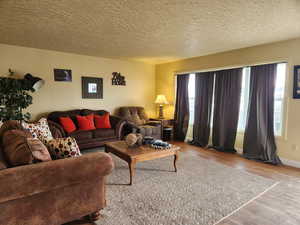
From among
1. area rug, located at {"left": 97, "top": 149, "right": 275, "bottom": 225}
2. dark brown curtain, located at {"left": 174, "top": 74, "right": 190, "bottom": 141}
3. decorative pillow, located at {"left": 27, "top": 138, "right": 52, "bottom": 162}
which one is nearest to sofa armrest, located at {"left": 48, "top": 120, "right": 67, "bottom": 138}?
area rug, located at {"left": 97, "top": 149, "right": 275, "bottom": 225}

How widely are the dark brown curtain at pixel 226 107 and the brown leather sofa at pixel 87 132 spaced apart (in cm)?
233

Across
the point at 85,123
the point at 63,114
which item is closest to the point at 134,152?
the point at 85,123

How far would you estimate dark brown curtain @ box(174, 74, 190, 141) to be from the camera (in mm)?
5414

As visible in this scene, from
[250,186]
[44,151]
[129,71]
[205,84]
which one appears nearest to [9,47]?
[129,71]

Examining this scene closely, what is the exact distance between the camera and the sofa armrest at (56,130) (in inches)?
147

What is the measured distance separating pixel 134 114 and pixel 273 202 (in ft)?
12.8

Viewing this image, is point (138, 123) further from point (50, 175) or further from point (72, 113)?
point (50, 175)

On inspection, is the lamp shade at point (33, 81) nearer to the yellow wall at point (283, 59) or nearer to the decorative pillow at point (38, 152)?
the decorative pillow at point (38, 152)

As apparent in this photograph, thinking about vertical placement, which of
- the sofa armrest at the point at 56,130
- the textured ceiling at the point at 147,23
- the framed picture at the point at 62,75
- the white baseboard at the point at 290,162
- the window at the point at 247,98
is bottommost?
the white baseboard at the point at 290,162

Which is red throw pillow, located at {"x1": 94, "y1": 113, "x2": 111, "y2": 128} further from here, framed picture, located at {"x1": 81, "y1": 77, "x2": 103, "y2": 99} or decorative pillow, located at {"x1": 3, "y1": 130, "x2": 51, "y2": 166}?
decorative pillow, located at {"x1": 3, "y1": 130, "x2": 51, "y2": 166}

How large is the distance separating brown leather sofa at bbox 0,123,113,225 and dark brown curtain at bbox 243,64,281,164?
10.9ft

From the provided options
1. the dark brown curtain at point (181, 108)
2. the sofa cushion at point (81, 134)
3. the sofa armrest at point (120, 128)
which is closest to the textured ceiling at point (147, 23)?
the dark brown curtain at point (181, 108)

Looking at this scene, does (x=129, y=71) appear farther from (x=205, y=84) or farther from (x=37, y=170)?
(x=37, y=170)

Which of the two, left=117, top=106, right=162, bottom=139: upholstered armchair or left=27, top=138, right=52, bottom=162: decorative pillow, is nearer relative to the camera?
left=27, top=138, right=52, bottom=162: decorative pillow
